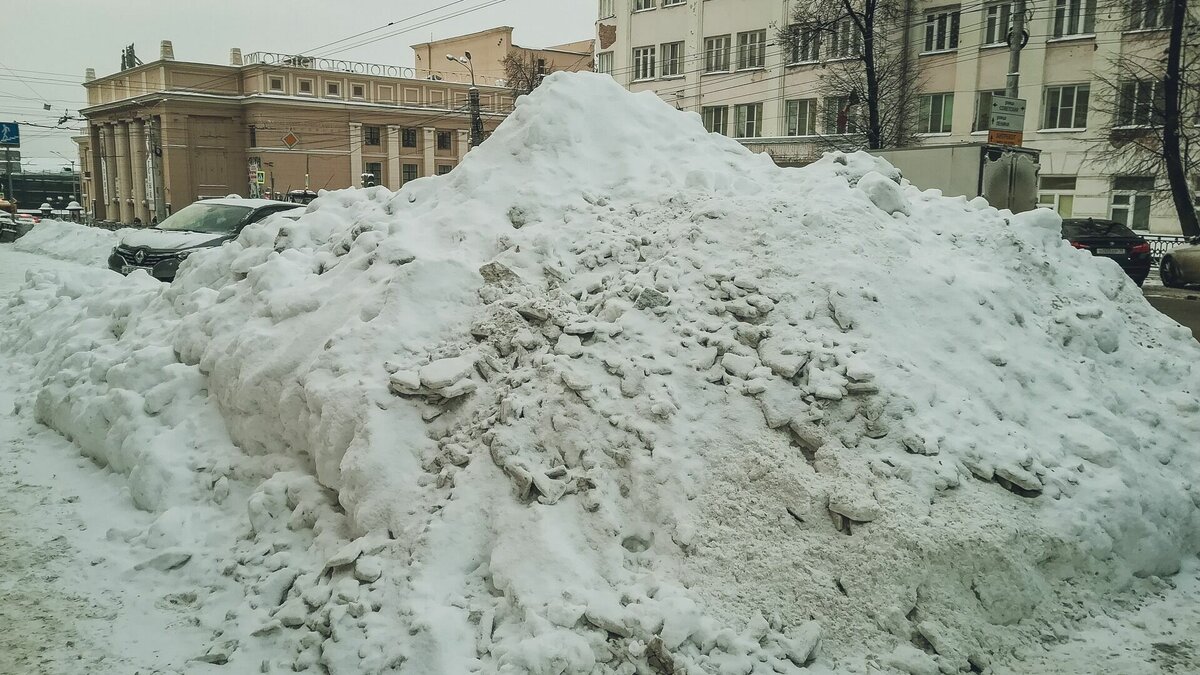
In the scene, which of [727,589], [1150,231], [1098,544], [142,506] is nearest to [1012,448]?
[1098,544]

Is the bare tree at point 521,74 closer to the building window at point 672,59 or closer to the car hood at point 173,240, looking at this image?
the building window at point 672,59

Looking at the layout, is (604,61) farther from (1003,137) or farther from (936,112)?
(1003,137)

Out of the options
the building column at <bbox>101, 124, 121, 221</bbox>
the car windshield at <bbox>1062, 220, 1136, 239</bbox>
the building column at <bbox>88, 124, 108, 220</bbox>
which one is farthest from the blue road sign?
the building column at <bbox>88, 124, 108, 220</bbox>

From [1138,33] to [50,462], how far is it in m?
32.2

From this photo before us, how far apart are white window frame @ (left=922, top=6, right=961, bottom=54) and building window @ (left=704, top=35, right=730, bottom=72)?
29.6 ft

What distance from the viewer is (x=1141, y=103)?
2486cm

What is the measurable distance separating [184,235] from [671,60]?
3123cm

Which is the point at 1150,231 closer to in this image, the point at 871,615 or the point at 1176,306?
the point at 1176,306

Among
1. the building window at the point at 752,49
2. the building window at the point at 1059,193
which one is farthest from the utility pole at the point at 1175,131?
the building window at the point at 752,49

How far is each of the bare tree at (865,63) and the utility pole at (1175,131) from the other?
303 inches

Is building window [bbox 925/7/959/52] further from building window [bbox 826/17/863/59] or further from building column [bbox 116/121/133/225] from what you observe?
building column [bbox 116/121/133/225]

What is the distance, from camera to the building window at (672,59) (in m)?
39.6

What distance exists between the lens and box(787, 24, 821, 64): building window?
2857cm

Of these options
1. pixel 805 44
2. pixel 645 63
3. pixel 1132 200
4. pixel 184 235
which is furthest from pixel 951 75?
pixel 184 235
